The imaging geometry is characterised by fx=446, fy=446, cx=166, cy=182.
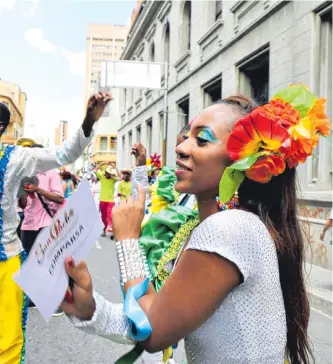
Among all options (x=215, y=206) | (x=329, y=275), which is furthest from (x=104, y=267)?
(x=215, y=206)

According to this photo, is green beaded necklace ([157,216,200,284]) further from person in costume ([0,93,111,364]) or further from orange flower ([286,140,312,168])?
person in costume ([0,93,111,364])

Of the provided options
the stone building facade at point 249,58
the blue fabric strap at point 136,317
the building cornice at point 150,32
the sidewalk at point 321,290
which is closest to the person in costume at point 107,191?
the stone building facade at point 249,58

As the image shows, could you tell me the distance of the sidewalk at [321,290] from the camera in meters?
4.90

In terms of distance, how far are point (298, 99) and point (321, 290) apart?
4.47 meters

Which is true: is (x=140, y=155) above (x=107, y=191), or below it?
above

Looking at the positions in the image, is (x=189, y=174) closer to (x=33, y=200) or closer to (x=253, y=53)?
(x=33, y=200)

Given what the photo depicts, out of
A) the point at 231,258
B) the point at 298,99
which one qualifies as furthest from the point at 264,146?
the point at 231,258

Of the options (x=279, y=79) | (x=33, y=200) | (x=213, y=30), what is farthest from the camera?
(x=213, y=30)

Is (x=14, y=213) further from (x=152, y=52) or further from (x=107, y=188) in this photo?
(x=152, y=52)

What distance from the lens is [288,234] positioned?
1.36 meters

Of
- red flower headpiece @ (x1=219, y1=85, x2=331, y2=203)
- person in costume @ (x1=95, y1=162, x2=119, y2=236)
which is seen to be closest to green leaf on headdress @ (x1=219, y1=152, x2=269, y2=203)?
red flower headpiece @ (x1=219, y1=85, x2=331, y2=203)

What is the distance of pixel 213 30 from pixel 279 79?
4323 mm

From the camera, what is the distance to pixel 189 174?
137 cm

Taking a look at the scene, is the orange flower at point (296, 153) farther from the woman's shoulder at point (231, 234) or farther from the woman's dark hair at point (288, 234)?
the woman's shoulder at point (231, 234)
